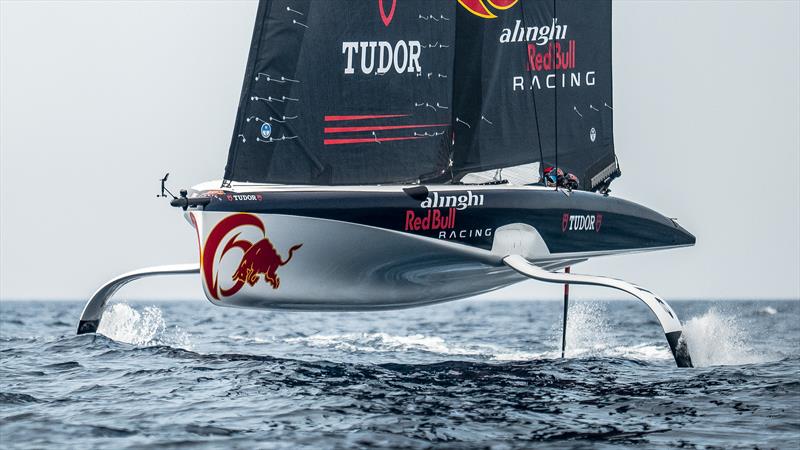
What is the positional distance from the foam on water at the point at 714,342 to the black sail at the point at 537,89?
2923 mm

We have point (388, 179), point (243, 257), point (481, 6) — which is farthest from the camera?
point (481, 6)

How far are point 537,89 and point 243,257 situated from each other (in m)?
5.67

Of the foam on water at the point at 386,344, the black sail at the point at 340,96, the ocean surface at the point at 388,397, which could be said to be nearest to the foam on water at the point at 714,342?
the ocean surface at the point at 388,397

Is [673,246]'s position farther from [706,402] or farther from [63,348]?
[63,348]

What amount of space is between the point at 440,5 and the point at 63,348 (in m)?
6.23

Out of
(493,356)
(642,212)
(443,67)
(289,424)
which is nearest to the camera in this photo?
(289,424)

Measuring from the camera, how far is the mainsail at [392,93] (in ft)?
39.3

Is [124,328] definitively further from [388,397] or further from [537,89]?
[388,397]

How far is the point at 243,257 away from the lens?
1159cm

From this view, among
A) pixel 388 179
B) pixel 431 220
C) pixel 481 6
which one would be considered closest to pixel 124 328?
pixel 388 179

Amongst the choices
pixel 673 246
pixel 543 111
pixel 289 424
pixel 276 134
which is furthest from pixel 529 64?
pixel 289 424

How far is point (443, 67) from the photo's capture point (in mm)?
13055

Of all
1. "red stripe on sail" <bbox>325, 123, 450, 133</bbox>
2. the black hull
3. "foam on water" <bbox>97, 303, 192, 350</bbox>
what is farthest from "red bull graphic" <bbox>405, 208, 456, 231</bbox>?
"foam on water" <bbox>97, 303, 192, 350</bbox>

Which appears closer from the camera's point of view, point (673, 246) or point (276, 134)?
point (276, 134)
